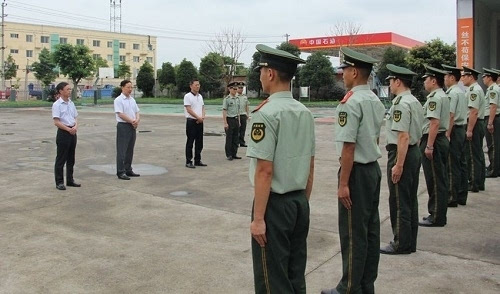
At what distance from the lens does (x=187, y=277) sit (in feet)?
12.5

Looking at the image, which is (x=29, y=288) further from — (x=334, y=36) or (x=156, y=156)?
(x=334, y=36)

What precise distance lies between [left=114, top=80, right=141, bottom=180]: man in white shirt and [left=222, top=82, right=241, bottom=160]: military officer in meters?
2.36

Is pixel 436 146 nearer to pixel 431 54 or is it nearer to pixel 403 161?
pixel 403 161

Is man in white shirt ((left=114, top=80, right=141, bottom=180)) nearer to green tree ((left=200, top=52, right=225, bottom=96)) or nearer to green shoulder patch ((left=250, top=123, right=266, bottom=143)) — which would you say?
green shoulder patch ((left=250, top=123, right=266, bottom=143))

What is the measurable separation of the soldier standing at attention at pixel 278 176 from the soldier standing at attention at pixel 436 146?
2839 millimetres

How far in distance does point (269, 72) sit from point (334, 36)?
1448 inches

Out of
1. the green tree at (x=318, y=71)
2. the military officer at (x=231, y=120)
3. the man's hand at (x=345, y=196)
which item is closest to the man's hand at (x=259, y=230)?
the man's hand at (x=345, y=196)

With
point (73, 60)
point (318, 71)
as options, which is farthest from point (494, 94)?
point (73, 60)

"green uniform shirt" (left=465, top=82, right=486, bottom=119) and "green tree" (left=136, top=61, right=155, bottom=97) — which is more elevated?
"green tree" (left=136, top=61, right=155, bottom=97)

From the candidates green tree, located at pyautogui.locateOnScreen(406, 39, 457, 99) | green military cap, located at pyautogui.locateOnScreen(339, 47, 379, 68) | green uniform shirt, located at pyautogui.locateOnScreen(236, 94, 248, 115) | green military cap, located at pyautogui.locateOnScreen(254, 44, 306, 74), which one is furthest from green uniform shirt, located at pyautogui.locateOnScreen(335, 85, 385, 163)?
green tree, located at pyautogui.locateOnScreen(406, 39, 457, 99)

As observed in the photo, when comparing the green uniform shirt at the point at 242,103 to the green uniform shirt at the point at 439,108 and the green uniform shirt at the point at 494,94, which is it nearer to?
the green uniform shirt at the point at 494,94

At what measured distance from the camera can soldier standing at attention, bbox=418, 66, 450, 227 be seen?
511 centimetres

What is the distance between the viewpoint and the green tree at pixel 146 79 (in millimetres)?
43219

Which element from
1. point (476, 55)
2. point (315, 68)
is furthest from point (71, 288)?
point (315, 68)
